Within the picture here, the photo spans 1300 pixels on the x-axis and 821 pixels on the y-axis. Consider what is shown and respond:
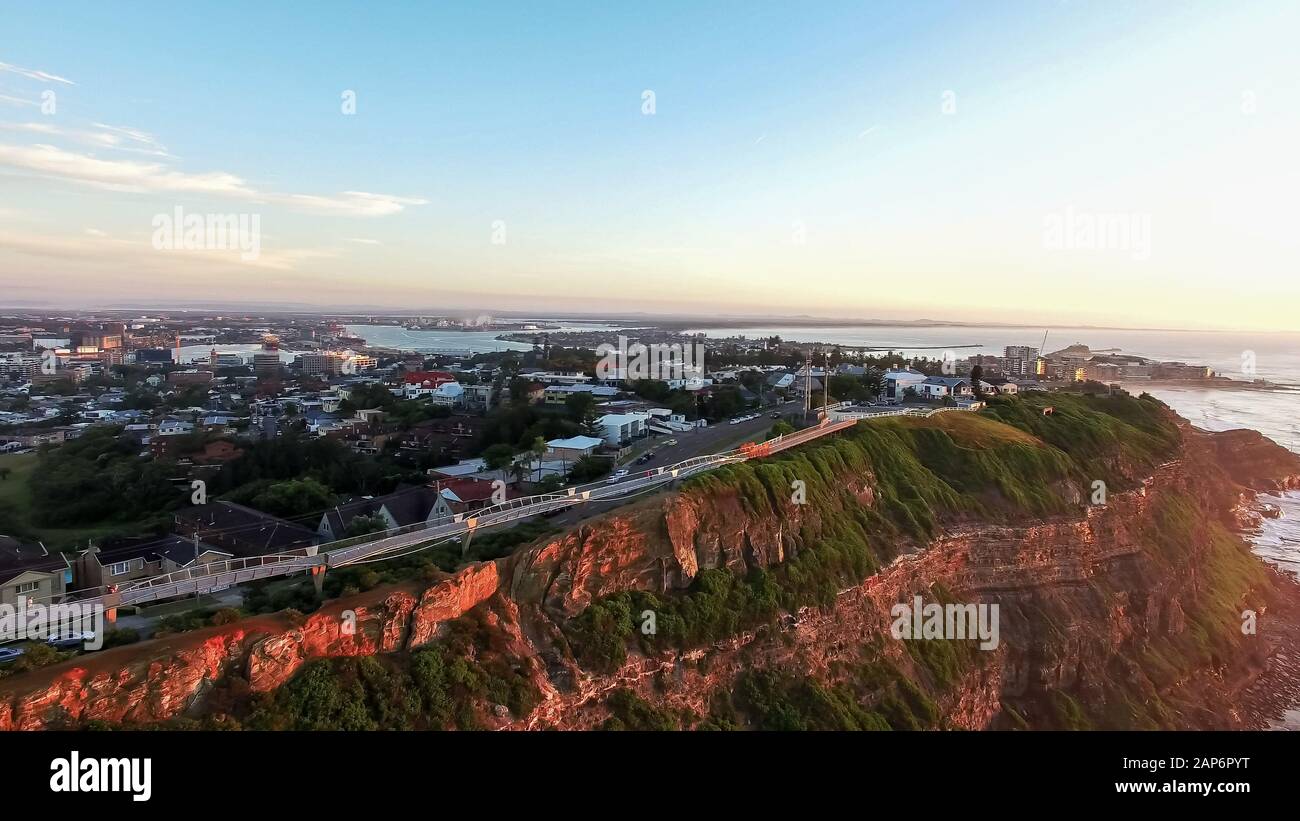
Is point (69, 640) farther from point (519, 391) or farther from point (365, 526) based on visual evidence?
point (519, 391)

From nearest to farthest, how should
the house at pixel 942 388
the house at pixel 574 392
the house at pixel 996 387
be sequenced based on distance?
1. the house at pixel 942 388
2. the house at pixel 996 387
3. the house at pixel 574 392

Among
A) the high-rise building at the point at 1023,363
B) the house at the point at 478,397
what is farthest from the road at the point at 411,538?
the high-rise building at the point at 1023,363

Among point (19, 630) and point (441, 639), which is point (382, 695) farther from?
point (19, 630)

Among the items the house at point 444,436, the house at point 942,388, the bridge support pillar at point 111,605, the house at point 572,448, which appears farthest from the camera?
the house at point 942,388

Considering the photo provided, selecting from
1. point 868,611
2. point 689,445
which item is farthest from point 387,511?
point 868,611

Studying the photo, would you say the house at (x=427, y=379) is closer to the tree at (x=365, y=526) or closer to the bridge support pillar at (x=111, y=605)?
the tree at (x=365, y=526)
